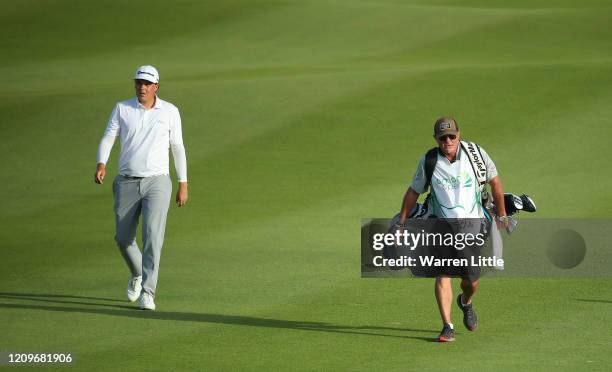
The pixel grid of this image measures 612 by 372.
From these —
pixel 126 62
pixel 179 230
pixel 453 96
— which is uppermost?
pixel 126 62

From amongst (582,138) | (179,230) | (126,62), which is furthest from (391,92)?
(126,62)

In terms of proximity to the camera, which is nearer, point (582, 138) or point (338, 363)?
point (338, 363)

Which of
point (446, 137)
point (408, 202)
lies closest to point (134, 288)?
point (408, 202)

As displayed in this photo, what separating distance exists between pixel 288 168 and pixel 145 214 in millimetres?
9085

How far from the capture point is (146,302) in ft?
39.3

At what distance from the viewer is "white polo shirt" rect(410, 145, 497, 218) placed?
404 inches

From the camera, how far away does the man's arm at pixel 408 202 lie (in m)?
10.5

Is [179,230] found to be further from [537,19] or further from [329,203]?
[537,19]

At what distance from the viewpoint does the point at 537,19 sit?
37.0 meters

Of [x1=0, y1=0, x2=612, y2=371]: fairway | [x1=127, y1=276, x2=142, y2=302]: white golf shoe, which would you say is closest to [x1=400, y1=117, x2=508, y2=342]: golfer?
[x1=0, y1=0, x2=612, y2=371]: fairway

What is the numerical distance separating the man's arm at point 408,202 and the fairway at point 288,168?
1061 mm

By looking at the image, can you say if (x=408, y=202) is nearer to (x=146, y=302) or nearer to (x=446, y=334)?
(x=446, y=334)

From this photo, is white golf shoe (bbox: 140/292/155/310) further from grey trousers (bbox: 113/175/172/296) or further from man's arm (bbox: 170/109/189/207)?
man's arm (bbox: 170/109/189/207)

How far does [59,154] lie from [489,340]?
46.2 ft
